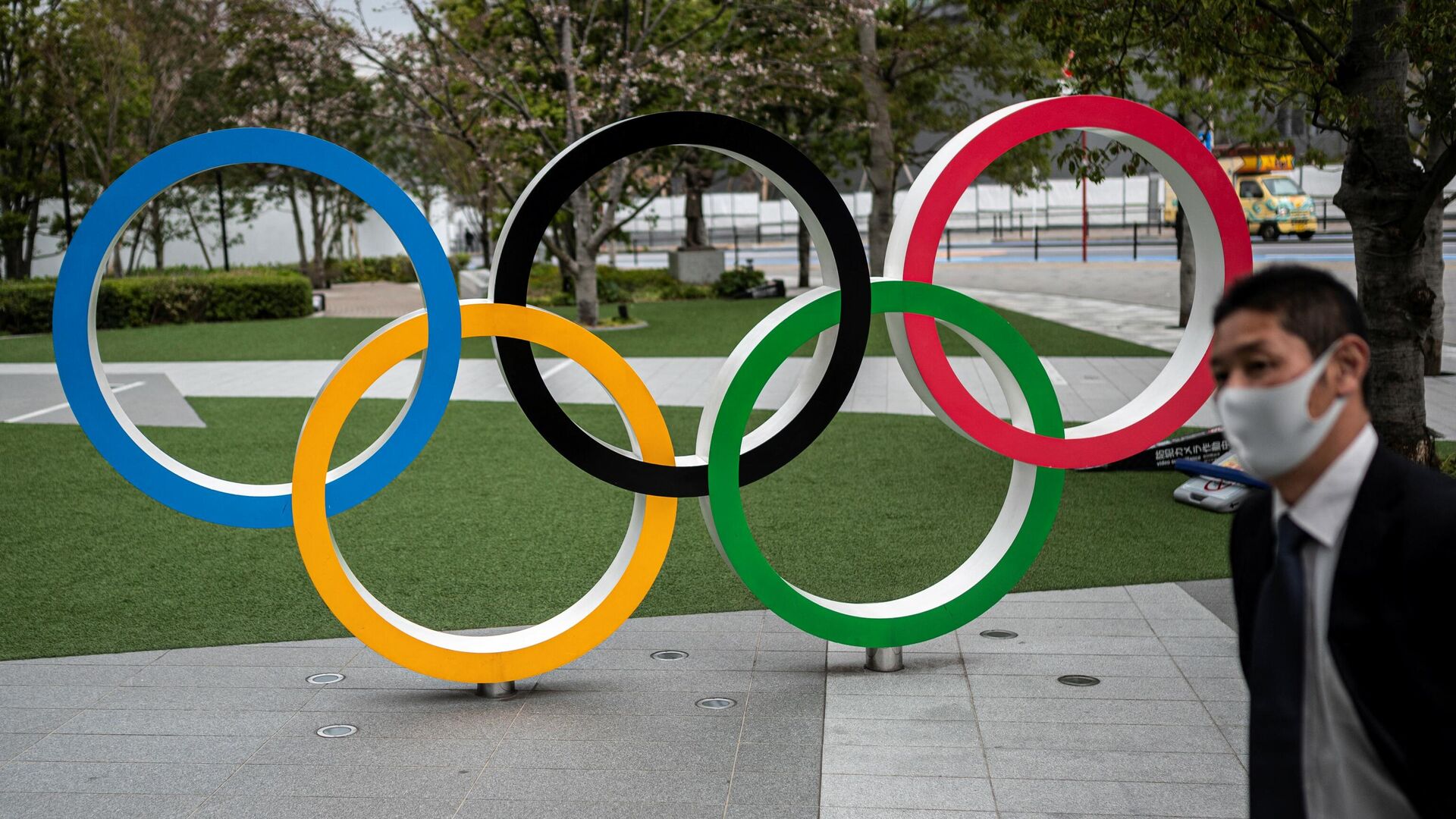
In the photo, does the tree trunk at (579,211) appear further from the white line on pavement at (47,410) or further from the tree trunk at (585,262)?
the white line on pavement at (47,410)

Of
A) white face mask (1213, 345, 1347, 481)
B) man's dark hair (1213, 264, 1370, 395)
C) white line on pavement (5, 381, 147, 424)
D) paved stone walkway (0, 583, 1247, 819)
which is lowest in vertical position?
paved stone walkway (0, 583, 1247, 819)

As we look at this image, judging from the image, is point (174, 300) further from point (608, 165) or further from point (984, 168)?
point (984, 168)

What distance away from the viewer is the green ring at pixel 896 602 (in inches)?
224

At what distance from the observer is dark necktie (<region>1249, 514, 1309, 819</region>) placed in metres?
2.29

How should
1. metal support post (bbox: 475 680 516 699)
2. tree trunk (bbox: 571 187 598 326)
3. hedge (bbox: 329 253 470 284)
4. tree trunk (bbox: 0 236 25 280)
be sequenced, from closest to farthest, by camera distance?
metal support post (bbox: 475 680 516 699) → tree trunk (bbox: 571 187 598 326) → tree trunk (bbox: 0 236 25 280) → hedge (bbox: 329 253 470 284)

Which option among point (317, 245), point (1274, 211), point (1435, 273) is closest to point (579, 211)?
point (1435, 273)

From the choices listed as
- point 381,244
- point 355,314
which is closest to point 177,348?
point 355,314

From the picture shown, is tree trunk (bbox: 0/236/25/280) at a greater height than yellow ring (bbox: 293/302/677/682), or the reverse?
tree trunk (bbox: 0/236/25/280)

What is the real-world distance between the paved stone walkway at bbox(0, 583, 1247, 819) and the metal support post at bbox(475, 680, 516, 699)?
54mm

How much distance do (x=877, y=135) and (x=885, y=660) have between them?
19.3 metres

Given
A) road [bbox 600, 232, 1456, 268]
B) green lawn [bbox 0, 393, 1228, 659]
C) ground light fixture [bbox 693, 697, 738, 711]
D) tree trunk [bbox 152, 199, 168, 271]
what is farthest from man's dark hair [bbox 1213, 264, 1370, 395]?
tree trunk [bbox 152, 199, 168, 271]

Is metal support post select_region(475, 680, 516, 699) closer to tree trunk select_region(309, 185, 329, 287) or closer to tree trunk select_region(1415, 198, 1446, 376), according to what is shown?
tree trunk select_region(1415, 198, 1446, 376)

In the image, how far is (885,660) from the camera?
6090 millimetres

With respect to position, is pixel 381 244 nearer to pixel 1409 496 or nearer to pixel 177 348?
pixel 177 348
